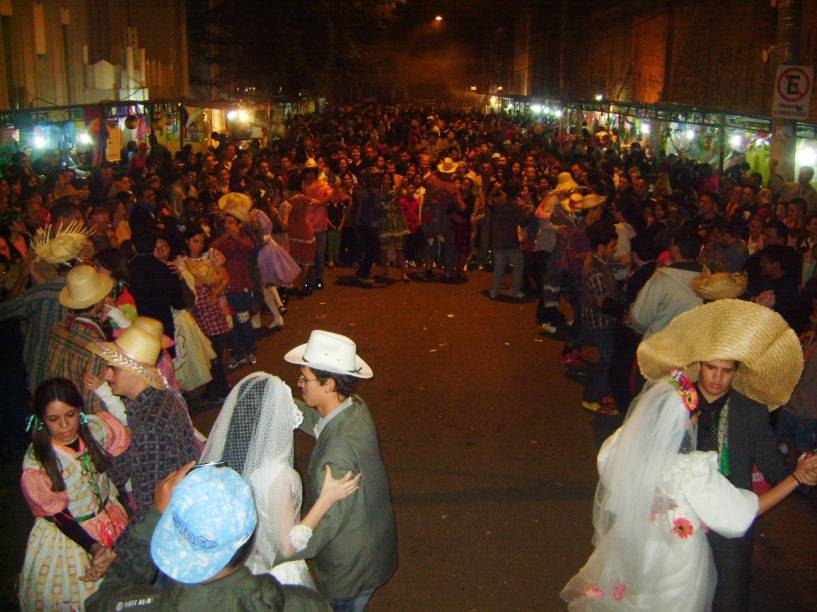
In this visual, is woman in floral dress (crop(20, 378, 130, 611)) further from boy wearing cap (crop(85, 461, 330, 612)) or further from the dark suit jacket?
the dark suit jacket

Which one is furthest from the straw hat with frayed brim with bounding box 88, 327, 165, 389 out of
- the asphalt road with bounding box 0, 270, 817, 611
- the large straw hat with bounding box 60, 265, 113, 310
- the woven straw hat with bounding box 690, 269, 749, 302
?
the woven straw hat with bounding box 690, 269, 749, 302

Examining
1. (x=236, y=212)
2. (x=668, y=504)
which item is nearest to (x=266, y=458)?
(x=668, y=504)

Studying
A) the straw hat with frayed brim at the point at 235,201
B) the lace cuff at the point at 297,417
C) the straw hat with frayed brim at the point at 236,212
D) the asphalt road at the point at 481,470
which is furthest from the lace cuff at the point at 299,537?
the straw hat with frayed brim at the point at 235,201

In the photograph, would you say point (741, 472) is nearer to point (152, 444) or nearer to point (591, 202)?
point (152, 444)

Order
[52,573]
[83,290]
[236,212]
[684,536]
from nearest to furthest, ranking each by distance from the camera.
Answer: [684,536] < [52,573] < [83,290] < [236,212]

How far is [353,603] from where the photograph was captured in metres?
3.36

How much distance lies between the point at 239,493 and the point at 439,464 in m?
4.37

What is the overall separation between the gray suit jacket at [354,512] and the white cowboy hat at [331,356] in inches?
5.9

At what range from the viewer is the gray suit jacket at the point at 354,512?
3139mm

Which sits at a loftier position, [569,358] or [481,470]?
[569,358]

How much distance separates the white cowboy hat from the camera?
3285mm

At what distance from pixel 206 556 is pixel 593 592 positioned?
2175 mm

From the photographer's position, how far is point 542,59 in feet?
169

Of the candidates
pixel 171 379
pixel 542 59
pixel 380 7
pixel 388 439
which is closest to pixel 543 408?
pixel 388 439
